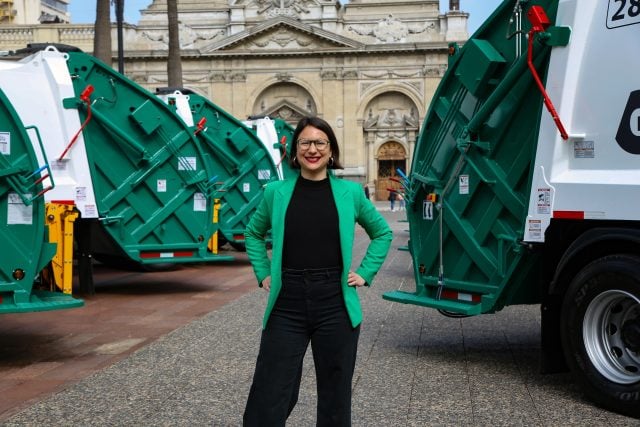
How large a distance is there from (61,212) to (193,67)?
5700 cm

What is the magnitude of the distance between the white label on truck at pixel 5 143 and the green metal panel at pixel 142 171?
10.1ft

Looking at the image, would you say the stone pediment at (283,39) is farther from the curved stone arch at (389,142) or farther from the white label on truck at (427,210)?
the white label on truck at (427,210)

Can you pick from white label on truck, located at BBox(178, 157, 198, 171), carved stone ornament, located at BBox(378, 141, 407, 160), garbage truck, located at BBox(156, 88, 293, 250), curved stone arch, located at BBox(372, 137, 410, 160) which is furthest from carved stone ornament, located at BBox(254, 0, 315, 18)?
white label on truck, located at BBox(178, 157, 198, 171)

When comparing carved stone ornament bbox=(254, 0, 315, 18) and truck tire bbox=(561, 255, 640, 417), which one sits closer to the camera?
truck tire bbox=(561, 255, 640, 417)

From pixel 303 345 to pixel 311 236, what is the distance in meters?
0.53

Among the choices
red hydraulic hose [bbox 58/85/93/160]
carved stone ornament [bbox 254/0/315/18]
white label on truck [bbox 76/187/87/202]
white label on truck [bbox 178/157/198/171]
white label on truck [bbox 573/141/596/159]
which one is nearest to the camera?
white label on truck [bbox 573/141/596/159]

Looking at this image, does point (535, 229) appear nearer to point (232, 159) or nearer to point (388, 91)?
point (232, 159)

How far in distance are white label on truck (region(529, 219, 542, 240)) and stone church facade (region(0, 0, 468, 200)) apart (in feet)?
184

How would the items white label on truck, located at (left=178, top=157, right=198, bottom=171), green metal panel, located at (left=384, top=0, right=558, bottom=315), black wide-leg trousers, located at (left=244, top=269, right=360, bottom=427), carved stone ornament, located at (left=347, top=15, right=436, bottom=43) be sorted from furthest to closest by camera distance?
carved stone ornament, located at (left=347, top=15, right=436, bottom=43) → white label on truck, located at (left=178, top=157, right=198, bottom=171) → green metal panel, located at (left=384, top=0, right=558, bottom=315) → black wide-leg trousers, located at (left=244, top=269, right=360, bottom=427)

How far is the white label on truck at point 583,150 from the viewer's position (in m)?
5.80

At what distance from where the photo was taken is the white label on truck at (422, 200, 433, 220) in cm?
771

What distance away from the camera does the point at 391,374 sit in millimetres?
6758

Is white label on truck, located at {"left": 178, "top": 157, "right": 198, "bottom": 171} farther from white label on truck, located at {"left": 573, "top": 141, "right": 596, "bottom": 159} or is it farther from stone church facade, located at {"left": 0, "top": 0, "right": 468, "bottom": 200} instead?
stone church facade, located at {"left": 0, "top": 0, "right": 468, "bottom": 200}

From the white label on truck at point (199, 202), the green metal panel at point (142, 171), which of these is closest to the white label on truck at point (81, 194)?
the green metal panel at point (142, 171)
